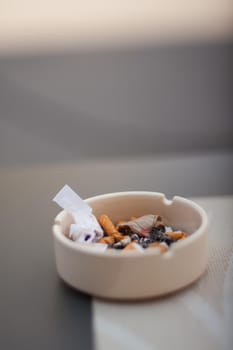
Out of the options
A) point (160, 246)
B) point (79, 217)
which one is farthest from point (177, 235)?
point (79, 217)

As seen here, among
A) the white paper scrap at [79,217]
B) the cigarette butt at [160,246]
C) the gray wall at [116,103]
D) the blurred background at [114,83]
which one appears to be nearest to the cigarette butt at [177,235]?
the cigarette butt at [160,246]

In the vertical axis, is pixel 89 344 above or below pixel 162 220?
below

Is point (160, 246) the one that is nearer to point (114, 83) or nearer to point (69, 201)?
point (69, 201)

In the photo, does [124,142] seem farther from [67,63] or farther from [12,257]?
[12,257]

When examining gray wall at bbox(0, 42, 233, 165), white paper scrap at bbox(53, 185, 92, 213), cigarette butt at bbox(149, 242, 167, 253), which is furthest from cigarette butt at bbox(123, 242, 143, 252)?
gray wall at bbox(0, 42, 233, 165)

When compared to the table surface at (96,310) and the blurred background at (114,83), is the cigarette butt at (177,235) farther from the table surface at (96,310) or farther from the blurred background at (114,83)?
the blurred background at (114,83)

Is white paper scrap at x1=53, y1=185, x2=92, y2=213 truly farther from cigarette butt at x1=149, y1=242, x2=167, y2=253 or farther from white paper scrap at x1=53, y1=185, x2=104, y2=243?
cigarette butt at x1=149, y1=242, x2=167, y2=253

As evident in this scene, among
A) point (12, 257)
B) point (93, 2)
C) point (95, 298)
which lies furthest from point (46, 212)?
point (93, 2)
